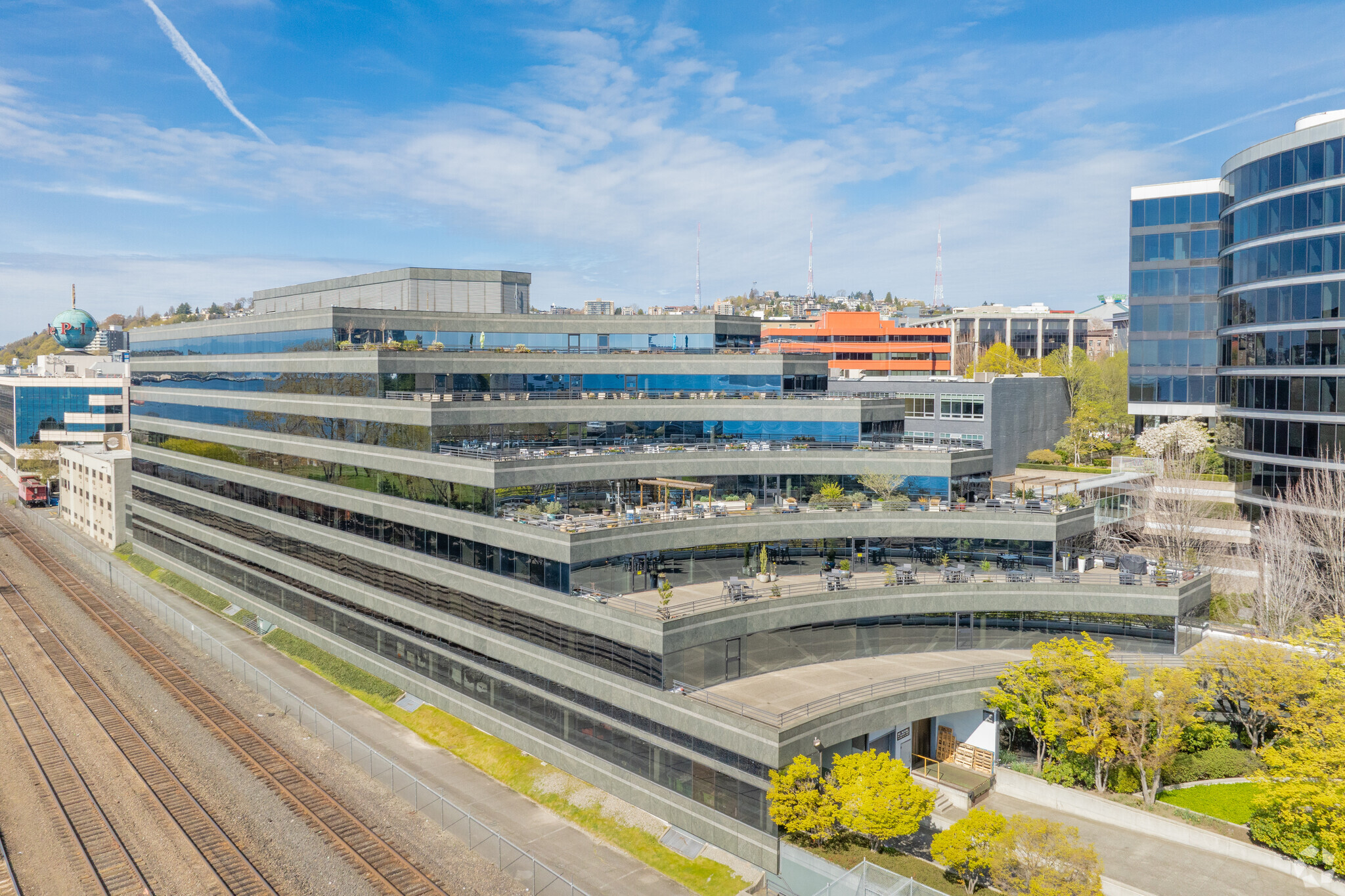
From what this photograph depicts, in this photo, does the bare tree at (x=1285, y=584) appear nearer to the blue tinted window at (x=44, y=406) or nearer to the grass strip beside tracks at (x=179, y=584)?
the grass strip beside tracks at (x=179, y=584)

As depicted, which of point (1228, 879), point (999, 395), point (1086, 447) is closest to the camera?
point (1228, 879)

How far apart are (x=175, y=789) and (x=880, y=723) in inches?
1384

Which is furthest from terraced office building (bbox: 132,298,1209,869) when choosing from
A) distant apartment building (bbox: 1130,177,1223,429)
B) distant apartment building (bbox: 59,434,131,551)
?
distant apartment building (bbox: 59,434,131,551)

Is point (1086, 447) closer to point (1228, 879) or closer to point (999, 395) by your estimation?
point (999, 395)

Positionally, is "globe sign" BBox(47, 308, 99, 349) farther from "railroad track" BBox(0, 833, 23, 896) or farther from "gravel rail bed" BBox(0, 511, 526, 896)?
"railroad track" BBox(0, 833, 23, 896)

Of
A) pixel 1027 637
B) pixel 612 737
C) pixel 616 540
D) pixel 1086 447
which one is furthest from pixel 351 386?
pixel 1086 447

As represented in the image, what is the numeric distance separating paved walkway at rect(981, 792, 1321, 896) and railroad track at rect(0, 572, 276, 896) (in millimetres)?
34479

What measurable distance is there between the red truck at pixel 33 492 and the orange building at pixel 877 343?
113548 mm

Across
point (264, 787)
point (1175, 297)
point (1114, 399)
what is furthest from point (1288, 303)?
point (264, 787)

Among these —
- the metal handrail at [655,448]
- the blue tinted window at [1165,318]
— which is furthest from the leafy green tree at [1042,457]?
the metal handrail at [655,448]

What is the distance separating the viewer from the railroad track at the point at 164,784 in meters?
35.8

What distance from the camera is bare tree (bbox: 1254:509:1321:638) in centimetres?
4944

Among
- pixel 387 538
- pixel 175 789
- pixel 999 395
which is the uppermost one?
pixel 999 395

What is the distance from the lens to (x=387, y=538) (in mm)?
54625
